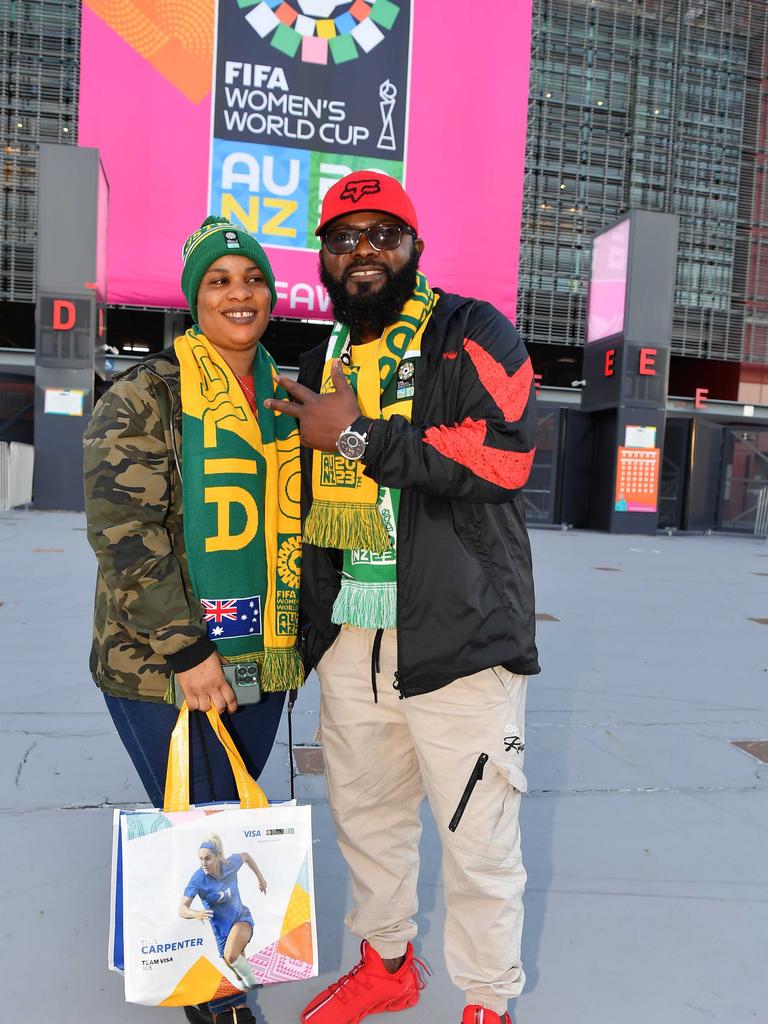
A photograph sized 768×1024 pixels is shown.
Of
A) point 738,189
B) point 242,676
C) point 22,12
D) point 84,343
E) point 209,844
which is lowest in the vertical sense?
point 209,844

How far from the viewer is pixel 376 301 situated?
1.86 metres

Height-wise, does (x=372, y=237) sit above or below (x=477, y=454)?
above

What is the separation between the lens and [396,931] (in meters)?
1.95

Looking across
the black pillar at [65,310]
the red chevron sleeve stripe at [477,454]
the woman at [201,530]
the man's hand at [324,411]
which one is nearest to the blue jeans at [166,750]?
the woman at [201,530]

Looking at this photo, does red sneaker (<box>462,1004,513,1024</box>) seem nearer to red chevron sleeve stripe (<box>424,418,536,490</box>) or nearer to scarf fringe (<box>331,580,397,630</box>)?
scarf fringe (<box>331,580,397,630</box>)

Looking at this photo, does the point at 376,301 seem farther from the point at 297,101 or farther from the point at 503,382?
the point at 297,101

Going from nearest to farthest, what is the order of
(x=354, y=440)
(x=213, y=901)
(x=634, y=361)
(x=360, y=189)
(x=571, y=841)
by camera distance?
(x=213, y=901)
(x=354, y=440)
(x=360, y=189)
(x=571, y=841)
(x=634, y=361)

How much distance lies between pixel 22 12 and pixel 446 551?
94.5 ft

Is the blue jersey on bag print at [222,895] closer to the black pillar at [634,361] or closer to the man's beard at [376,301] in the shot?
the man's beard at [376,301]

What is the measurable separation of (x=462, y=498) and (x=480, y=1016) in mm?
1149

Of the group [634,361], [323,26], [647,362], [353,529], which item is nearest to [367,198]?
[353,529]

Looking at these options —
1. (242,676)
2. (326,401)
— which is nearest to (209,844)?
(242,676)

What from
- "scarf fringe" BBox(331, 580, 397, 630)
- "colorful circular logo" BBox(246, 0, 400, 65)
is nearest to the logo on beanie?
"scarf fringe" BBox(331, 580, 397, 630)

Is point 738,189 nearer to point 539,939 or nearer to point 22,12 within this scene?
point 22,12
